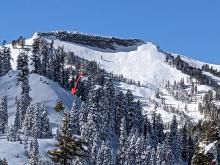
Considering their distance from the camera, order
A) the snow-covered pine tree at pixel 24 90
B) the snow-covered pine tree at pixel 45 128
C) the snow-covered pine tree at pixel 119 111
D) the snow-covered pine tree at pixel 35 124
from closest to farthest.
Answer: the snow-covered pine tree at pixel 35 124, the snow-covered pine tree at pixel 45 128, the snow-covered pine tree at pixel 24 90, the snow-covered pine tree at pixel 119 111

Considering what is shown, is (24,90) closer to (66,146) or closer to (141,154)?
(141,154)

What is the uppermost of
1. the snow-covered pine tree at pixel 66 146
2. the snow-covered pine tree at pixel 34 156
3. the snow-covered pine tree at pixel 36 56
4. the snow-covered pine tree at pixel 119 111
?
the snow-covered pine tree at pixel 36 56

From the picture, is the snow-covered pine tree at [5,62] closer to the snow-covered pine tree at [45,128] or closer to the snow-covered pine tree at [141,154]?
the snow-covered pine tree at [45,128]

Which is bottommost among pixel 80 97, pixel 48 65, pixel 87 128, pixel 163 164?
pixel 163 164

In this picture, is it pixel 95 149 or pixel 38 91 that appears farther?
pixel 38 91

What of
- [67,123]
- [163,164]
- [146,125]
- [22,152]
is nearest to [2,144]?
[22,152]

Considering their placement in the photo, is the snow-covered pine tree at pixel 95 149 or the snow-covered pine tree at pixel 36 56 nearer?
the snow-covered pine tree at pixel 95 149

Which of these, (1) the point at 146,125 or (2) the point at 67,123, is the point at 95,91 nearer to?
(1) the point at 146,125

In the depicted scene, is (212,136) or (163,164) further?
(163,164)

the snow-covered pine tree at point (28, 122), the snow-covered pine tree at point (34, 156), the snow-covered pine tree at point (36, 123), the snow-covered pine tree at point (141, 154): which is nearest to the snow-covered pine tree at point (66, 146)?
the snow-covered pine tree at point (34, 156)

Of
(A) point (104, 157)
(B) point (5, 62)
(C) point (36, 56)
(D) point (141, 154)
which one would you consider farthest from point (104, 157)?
(B) point (5, 62)

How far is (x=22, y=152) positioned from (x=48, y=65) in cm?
7896

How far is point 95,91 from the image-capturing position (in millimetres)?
137250

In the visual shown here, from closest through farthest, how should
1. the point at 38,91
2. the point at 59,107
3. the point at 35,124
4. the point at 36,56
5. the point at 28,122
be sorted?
the point at 35,124 → the point at 28,122 → the point at 59,107 → the point at 38,91 → the point at 36,56
